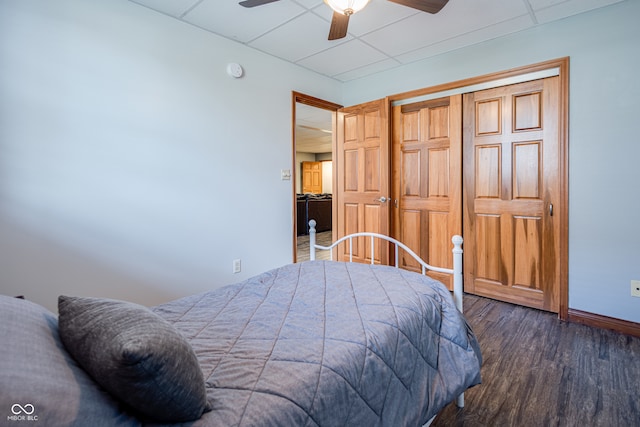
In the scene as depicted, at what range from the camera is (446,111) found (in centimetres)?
336

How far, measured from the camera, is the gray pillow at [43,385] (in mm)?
524

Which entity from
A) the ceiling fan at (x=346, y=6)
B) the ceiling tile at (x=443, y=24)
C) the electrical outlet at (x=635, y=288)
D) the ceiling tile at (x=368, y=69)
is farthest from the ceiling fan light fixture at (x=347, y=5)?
the electrical outlet at (x=635, y=288)

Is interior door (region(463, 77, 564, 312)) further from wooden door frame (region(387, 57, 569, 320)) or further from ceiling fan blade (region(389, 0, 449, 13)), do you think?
ceiling fan blade (region(389, 0, 449, 13))

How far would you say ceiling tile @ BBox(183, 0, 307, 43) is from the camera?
241 cm

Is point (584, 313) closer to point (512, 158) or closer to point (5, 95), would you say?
point (512, 158)

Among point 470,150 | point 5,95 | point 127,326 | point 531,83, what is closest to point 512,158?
point 470,150

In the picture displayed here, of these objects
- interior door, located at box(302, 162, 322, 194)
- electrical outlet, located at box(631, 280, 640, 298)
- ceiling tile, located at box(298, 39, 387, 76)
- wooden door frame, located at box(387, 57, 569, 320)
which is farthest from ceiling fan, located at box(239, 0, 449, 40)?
interior door, located at box(302, 162, 322, 194)

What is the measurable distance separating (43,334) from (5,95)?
193 cm

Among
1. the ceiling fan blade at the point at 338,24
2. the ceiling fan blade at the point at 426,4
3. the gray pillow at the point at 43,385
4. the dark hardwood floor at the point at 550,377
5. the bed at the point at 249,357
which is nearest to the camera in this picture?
the gray pillow at the point at 43,385

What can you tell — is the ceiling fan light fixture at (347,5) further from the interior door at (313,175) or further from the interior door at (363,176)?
the interior door at (313,175)

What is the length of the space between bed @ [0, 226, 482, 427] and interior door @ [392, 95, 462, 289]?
6.11 ft

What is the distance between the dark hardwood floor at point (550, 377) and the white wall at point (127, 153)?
7.10ft

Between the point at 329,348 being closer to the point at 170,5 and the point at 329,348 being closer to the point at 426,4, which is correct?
the point at 426,4

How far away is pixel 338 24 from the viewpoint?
7.25ft
